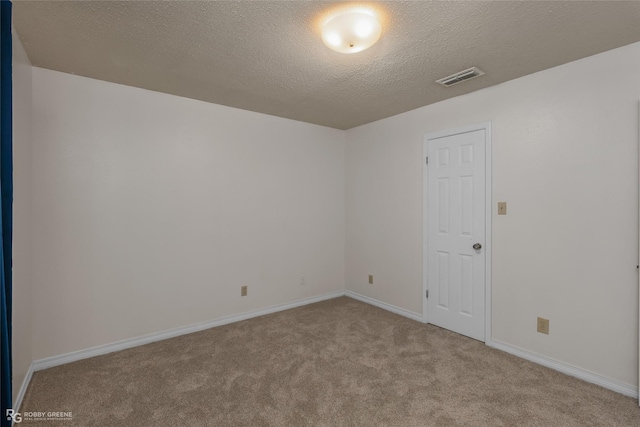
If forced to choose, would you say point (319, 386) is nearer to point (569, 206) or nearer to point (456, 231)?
point (456, 231)

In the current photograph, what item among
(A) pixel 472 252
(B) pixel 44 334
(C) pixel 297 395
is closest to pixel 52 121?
(B) pixel 44 334

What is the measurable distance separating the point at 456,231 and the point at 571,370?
56.6 inches

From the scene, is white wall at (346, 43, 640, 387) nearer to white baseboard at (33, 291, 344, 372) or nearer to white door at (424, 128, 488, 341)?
white door at (424, 128, 488, 341)

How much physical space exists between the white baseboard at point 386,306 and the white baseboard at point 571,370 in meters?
0.85

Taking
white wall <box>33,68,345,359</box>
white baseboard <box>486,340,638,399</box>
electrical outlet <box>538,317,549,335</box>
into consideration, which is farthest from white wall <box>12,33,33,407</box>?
electrical outlet <box>538,317,549,335</box>

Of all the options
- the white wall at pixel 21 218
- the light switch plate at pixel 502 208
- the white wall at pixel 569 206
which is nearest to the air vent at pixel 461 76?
the white wall at pixel 569 206

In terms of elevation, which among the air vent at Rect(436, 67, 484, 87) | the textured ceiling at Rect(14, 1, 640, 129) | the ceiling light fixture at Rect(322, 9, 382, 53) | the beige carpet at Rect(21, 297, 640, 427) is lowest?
the beige carpet at Rect(21, 297, 640, 427)

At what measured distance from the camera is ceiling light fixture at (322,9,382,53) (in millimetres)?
1789

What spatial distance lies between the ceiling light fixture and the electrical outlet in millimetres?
2605

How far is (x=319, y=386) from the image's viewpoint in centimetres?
230

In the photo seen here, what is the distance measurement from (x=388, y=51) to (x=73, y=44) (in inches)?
87.7

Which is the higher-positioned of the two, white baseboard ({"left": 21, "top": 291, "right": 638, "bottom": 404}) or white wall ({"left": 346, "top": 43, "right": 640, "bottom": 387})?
white wall ({"left": 346, "top": 43, "right": 640, "bottom": 387})

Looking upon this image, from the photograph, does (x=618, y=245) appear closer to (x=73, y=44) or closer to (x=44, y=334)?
(x=73, y=44)

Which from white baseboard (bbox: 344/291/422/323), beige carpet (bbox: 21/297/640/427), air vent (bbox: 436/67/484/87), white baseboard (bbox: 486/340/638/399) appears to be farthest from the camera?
white baseboard (bbox: 344/291/422/323)
